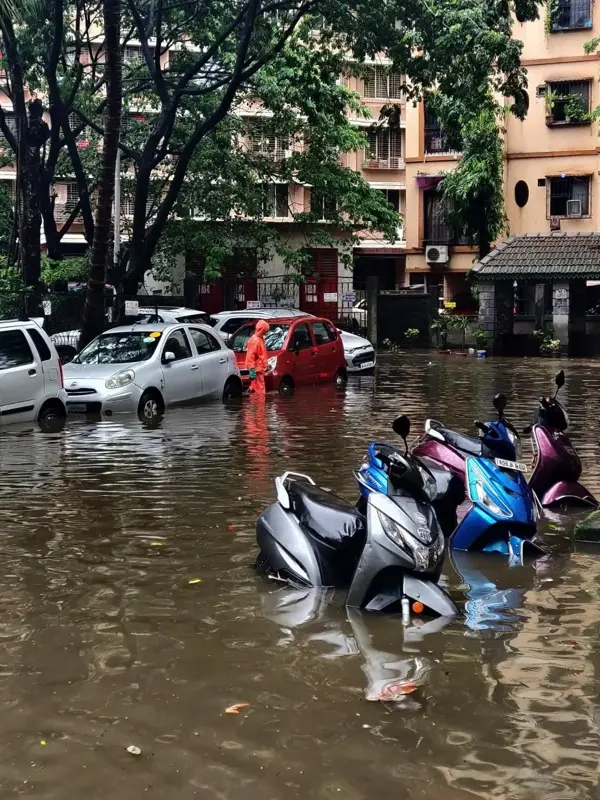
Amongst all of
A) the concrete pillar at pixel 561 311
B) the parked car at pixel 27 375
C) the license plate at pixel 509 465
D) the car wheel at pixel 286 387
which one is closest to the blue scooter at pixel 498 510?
the license plate at pixel 509 465

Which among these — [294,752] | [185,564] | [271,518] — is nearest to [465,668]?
[294,752]

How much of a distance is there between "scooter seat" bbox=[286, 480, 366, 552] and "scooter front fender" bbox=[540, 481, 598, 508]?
305 centimetres

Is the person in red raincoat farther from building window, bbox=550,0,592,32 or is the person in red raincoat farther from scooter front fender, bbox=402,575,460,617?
building window, bbox=550,0,592,32

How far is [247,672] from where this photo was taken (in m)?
5.69

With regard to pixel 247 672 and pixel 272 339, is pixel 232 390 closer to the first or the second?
pixel 272 339

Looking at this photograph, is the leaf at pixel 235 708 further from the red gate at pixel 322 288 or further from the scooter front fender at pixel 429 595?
the red gate at pixel 322 288

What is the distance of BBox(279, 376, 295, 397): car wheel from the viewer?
22531mm

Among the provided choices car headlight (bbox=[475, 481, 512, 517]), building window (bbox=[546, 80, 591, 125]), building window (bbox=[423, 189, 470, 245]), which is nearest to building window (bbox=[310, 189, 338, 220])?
building window (bbox=[546, 80, 591, 125])

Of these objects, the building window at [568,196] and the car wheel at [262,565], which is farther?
the building window at [568,196]

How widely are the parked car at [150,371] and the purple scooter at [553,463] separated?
913cm

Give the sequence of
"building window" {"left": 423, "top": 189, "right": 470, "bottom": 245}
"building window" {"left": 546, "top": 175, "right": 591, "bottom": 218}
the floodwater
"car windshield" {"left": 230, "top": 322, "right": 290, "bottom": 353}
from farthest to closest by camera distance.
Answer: "building window" {"left": 423, "top": 189, "right": 470, "bottom": 245} → "building window" {"left": 546, "top": 175, "right": 591, "bottom": 218} → "car windshield" {"left": 230, "top": 322, "right": 290, "bottom": 353} → the floodwater

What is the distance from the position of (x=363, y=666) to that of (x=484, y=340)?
3495 cm

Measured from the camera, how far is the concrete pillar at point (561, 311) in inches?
1528

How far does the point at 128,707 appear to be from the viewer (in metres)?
5.16
